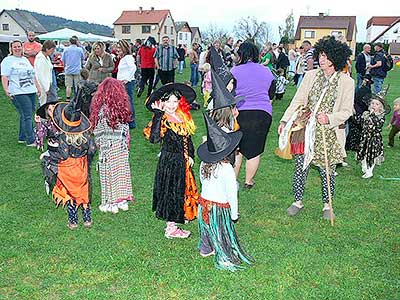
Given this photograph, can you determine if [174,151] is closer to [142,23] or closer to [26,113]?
[26,113]

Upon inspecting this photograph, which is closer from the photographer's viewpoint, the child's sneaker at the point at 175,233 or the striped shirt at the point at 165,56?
the child's sneaker at the point at 175,233

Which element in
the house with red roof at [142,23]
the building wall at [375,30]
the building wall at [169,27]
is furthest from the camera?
the building wall at [375,30]

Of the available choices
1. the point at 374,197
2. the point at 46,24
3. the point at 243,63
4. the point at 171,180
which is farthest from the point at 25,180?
the point at 46,24

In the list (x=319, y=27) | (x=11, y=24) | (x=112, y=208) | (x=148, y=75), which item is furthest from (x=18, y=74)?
(x=11, y=24)

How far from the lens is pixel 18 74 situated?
326 inches

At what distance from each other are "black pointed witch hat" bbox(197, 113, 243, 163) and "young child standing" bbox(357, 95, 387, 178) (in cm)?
399

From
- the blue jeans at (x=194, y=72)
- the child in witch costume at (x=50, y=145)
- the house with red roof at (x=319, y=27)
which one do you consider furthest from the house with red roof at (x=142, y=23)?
the child in witch costume at (x=50, y=145)

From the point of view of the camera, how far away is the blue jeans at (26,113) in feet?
28.2

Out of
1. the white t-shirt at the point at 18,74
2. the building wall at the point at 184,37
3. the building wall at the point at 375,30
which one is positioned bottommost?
the white t-shirt at the point at 18,74

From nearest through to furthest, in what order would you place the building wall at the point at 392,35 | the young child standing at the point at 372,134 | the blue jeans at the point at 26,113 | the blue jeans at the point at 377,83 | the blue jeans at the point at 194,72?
the young child standing at the point at 372,134, the blue jeans at the point at 26,113, the blue jeans at the point at 377,83, the blue jeans at the point at 194,72, the building wall at the point at 392,35

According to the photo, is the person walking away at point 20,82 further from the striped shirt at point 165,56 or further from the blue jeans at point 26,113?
the striped shirt at point 165,56

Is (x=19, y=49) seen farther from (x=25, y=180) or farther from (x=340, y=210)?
(x=340, y=210)

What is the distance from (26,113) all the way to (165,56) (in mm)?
5701

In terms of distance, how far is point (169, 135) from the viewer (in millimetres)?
4770
